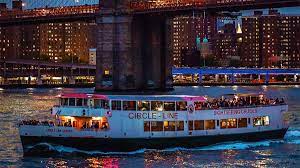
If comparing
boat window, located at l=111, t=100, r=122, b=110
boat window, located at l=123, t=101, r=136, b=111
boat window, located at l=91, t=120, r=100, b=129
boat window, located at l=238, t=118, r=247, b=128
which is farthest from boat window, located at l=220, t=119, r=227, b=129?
boat window, located at l=91, t=120, r=100, b=129

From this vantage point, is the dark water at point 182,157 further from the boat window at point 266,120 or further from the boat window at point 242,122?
the boat window at point 266,120

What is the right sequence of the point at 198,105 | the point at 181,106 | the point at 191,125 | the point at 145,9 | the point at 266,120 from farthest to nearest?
the point at 145,9 → the point at 266,120 → the point at 198,105 → the point at 191,125 → the point at 181,106

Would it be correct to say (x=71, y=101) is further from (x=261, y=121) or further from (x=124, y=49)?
(x=124, y=49)

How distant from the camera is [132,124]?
36.0 metres

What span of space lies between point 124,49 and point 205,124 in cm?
4610

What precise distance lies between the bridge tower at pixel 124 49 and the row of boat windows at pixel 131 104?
46.0 meters

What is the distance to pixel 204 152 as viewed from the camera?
37125 millimetres

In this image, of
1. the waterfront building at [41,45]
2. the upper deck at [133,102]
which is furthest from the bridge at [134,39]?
the waterfront building at [41,45]

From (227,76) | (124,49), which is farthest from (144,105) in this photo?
(227,76)

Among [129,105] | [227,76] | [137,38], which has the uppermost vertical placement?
[137,38]

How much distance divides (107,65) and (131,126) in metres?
Result: 47.5

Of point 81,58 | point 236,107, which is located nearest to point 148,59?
point 236,107

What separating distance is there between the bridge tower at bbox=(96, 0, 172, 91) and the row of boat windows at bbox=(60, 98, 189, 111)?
46.0 metres

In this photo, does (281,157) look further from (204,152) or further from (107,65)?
(107,65)
